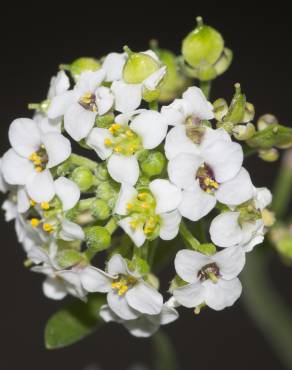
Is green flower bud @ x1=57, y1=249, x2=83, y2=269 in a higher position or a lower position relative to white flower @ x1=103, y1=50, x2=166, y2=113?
lower

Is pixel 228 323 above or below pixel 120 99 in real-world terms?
below

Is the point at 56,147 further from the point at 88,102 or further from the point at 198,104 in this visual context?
the point at 198,104

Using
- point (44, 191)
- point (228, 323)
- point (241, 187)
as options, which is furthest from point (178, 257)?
point (228, 323)

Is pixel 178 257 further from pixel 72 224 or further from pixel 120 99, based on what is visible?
pixel 120 99

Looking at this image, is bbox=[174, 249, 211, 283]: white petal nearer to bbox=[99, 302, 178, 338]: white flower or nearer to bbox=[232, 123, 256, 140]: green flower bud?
bbox=[99, 302, 178, 338]: white flower

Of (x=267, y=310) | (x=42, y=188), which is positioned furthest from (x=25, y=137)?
(x=267, y=310)

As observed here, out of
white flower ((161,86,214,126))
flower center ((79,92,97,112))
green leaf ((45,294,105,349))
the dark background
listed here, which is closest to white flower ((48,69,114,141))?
flower center ((79,92,97,112))
